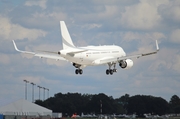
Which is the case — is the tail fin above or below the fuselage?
above

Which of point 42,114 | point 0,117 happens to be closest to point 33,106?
point 42,114

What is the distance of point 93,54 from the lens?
129 meters

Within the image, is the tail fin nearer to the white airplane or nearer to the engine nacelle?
the white airplane

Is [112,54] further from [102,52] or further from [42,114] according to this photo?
[42,114]

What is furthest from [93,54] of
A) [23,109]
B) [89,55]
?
[23,109]

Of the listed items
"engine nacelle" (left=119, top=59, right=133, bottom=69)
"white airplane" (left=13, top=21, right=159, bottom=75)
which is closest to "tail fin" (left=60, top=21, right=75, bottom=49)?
"white airplane" (left=13, top=21, right=159, bottom=75)

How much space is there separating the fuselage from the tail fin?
9.80ft

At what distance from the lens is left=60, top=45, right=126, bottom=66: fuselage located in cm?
12481

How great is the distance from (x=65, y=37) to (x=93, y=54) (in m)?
7.04

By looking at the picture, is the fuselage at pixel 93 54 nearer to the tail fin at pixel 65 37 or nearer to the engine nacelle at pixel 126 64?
the engine nacelle at pixel 126 64

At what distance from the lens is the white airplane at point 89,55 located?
12353cm

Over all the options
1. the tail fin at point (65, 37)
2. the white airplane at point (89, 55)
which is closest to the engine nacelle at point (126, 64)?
the white airplane at point (89, 55)

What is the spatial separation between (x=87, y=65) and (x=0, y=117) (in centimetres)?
2175

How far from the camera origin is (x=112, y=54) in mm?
135750
